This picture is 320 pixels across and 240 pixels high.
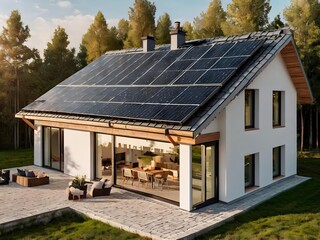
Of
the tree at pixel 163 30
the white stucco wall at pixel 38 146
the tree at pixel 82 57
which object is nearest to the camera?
the white stucco wall at pixel 38 146

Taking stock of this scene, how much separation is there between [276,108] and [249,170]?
3.78m

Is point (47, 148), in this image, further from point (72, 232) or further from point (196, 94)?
point (196, 94)

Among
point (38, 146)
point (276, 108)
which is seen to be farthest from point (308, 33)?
point (38, 146)

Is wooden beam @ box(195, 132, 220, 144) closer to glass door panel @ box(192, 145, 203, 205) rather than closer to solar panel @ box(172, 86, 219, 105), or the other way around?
glass door panel @ box(192, 145, 203, 205)

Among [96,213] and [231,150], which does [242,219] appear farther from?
[96,213]

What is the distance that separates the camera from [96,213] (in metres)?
11.5

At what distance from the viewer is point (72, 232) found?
34.1 feet

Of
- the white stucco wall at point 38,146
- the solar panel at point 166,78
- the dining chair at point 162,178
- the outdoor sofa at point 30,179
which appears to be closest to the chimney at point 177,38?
the solar panel at point 166,78

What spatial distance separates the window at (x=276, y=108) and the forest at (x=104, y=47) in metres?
11.0

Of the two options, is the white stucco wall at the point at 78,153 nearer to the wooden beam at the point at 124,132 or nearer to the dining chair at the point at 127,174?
the wooden beam at the point at 124,132

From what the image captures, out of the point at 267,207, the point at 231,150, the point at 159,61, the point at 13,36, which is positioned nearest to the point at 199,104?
the point at 231,150

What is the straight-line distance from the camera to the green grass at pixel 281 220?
10070 millimetres

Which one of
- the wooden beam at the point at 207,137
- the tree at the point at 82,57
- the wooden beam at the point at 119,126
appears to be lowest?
the wooden beam at the point at 207,137

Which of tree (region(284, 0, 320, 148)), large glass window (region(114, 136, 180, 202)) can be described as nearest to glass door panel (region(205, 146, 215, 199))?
large glass window (region(114, 136, 180, 202))
